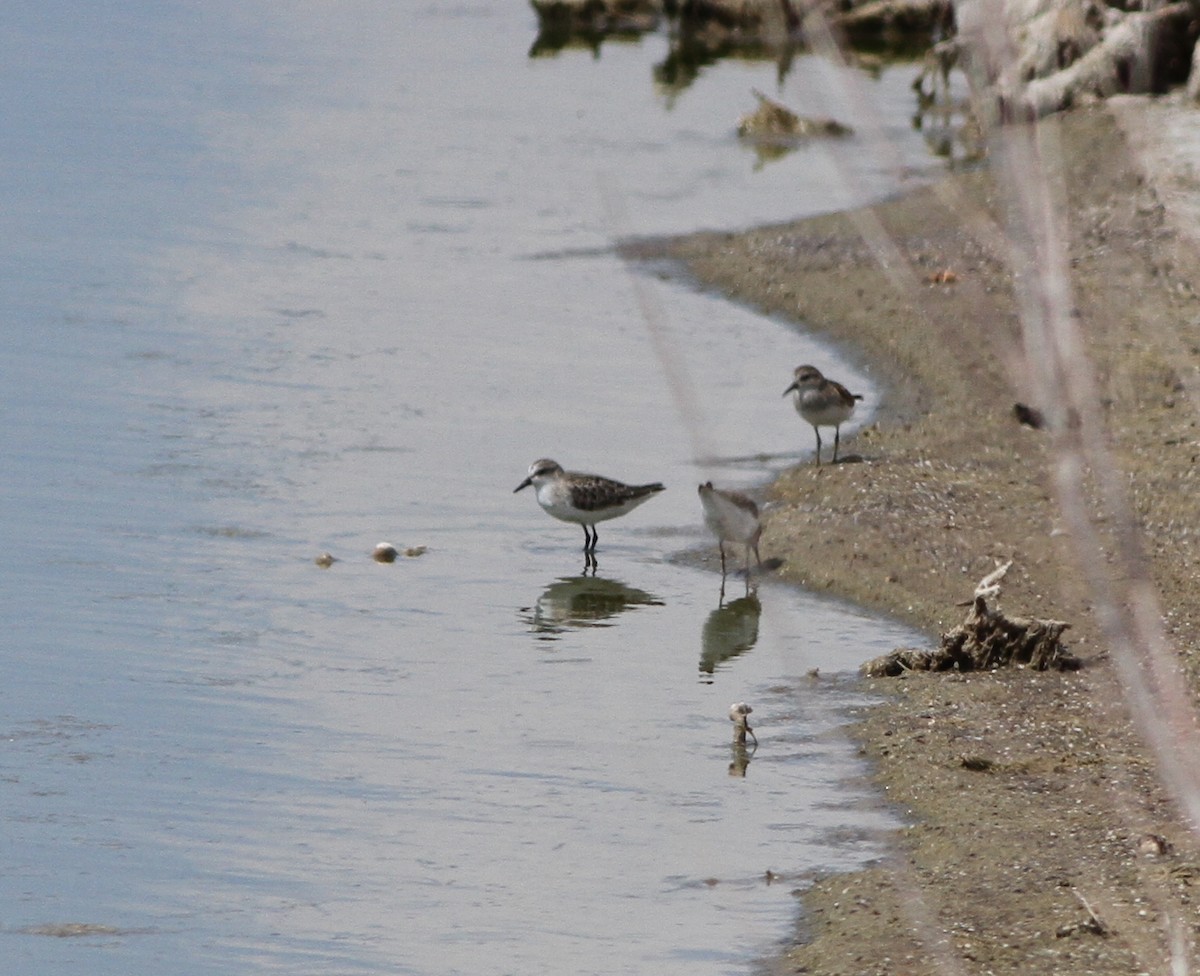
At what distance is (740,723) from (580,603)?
116 inches

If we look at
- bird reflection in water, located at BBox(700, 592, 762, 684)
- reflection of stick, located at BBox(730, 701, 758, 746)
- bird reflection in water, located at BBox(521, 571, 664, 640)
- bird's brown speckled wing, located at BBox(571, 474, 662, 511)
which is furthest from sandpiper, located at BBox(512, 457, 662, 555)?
reflection of stick, located at BBox(730, 701, 758, 746)

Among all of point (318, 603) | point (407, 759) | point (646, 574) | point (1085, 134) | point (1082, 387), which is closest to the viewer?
point (1082, 387)

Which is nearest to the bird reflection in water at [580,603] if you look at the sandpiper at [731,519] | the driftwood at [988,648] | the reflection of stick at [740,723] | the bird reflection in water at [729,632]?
the bird reflection in water at [729,632]

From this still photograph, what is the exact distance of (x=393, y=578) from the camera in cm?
1255

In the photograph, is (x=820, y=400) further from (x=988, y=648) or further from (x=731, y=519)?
(x=988, y=648)

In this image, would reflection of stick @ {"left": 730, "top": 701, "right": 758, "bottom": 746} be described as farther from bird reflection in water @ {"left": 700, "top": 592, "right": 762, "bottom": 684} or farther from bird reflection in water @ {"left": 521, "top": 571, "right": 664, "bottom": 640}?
bird reflection in water @ {"left": 521, "top": 571, "right": 664, "bottom": 640}

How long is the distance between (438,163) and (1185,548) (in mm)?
15827

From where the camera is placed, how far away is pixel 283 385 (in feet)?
54.7

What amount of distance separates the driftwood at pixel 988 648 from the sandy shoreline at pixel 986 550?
0.46 feet

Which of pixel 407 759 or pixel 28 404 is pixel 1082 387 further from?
pixel 28 404

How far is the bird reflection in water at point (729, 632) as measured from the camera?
37.3 feet

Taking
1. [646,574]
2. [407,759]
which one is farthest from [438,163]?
[407,759]

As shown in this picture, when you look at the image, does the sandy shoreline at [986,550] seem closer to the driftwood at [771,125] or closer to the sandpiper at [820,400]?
the sandpiper at [820,400]

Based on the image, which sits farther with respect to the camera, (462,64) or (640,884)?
(462,64)
